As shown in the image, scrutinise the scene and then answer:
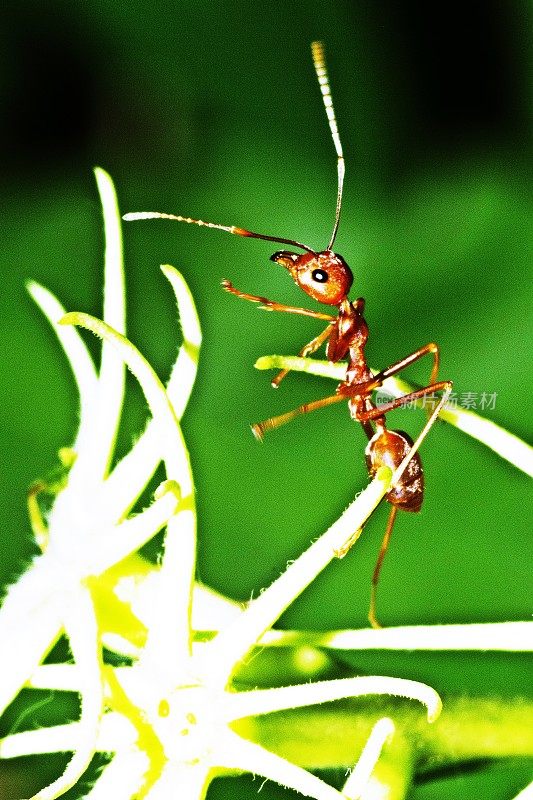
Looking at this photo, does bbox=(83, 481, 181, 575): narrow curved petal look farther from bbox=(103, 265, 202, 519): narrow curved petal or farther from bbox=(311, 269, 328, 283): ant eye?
bbox=(311, 269, 328, 283): ant eye

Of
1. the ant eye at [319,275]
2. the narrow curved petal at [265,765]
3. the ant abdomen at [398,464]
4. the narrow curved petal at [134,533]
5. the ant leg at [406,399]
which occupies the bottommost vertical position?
the narrow curved petal at [265,765]

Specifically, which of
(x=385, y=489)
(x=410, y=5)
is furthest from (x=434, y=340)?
(x=385, y=489)

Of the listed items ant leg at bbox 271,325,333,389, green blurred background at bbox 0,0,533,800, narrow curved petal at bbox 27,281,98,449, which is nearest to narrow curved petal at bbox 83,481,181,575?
narrow curved petal at bbox 27,281,98,449

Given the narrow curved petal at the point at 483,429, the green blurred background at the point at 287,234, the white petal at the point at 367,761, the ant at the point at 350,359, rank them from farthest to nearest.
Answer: the green blurred background at the point at 287,234 → the ant at the point at 350,359 → the narrow curved petal at the point at 483,429 → the white petal at the point at 367,761

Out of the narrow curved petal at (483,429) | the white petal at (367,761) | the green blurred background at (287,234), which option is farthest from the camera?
the green blurred background at (287,234)

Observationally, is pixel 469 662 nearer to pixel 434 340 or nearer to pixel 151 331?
pixel 434 340

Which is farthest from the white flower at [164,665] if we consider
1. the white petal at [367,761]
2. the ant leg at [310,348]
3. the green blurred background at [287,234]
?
the green blurred background at [287,234]

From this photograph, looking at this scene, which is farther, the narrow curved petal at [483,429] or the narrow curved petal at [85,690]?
the narrow curved petal at [483,429]

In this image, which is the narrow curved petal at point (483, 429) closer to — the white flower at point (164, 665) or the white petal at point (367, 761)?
the white flower at point (164, 665)
